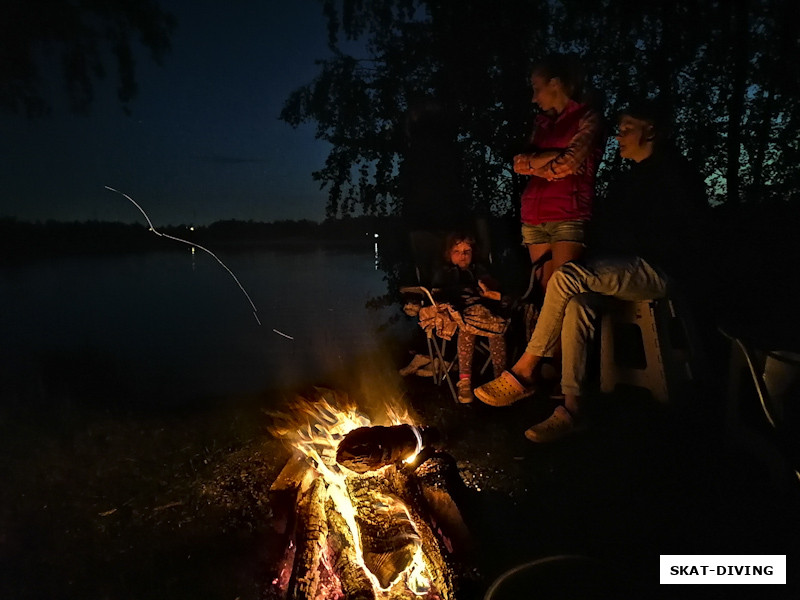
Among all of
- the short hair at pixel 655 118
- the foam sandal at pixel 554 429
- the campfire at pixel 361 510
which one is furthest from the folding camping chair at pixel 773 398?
the campfire at pixel 361 510

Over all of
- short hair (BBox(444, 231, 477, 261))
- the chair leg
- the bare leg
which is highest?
short hair (BBox(444, 231, 477, 261))

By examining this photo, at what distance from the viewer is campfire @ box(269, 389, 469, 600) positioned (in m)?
2.24

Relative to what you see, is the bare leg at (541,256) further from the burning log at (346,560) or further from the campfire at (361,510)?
the burning log at (346,560)

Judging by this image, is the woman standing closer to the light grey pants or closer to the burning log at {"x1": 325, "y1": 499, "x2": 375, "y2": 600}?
the light grey pants

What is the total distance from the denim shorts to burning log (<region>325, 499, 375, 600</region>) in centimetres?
234

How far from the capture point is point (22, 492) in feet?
10.0

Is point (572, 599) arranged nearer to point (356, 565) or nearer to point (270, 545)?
point (356, 565)

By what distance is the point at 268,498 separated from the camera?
2.96 metres

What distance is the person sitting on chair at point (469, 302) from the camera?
13.1 feet

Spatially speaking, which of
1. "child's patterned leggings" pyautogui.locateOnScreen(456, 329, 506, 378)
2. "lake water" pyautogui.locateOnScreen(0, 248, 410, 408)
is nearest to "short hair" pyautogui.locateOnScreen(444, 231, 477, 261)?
"child's patterned leggings" pyautogui.locateOnScreen(456, 329, 506, 378)

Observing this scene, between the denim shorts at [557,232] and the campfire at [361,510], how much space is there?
1701 millimetres

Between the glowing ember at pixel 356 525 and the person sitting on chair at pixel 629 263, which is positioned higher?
the person sitting on chair at pixel 629 263

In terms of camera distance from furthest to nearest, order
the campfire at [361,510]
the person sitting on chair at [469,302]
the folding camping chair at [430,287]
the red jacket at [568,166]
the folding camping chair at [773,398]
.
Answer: the folding camping chair at [430,287] < the person sitting on chair at [469,302] < the red jacket at [568,166] < the folding camping chair at [773,398] < the campfire at [361,510]

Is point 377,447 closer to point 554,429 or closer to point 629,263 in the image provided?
point 554,429
